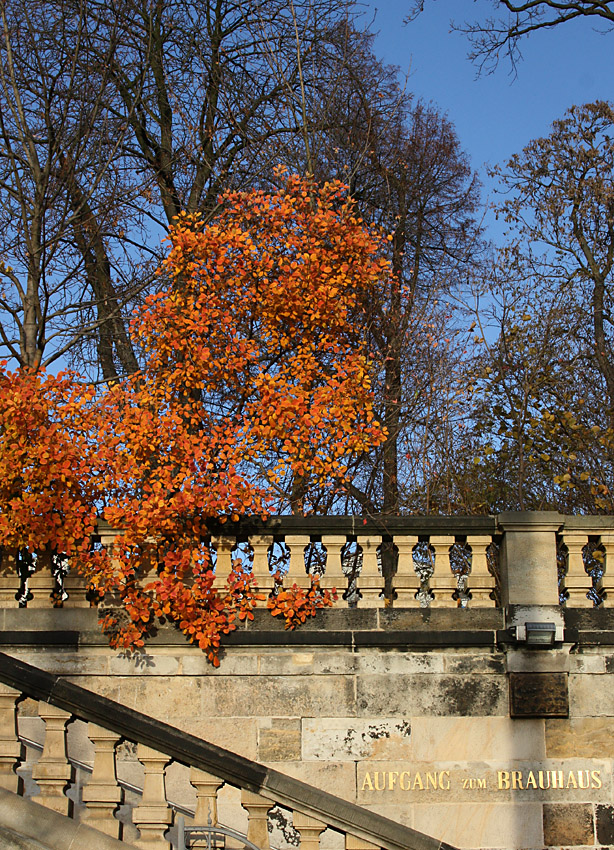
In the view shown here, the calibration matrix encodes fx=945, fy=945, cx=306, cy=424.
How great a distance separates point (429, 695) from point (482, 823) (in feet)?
3.46

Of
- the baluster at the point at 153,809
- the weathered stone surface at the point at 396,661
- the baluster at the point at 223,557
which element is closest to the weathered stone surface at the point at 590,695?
the weathered stone surface at the point at 396,661

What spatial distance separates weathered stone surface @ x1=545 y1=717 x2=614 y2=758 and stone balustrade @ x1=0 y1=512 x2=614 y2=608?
0.93 metres

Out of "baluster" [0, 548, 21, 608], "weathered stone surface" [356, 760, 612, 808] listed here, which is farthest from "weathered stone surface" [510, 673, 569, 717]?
"baluster" [0, 548, 21, 608]

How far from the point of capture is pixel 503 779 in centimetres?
749

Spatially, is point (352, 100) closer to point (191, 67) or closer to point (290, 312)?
point (191, 67)

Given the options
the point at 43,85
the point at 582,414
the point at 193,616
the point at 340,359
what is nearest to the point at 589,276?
the point at 582,414

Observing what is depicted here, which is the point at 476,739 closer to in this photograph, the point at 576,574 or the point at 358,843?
the point at 576,574

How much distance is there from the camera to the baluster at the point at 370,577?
771cm

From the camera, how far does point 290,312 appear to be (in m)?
9.70

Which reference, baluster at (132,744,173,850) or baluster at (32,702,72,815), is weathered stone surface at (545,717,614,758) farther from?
baluster at (32,702,72,815)

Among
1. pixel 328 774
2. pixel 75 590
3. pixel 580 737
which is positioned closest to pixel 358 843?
pixel 328 774

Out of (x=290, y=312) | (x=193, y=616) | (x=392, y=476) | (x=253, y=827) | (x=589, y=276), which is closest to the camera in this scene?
(x=253, y=827)

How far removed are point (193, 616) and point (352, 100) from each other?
31.3 feet

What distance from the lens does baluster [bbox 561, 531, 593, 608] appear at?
7.78m
